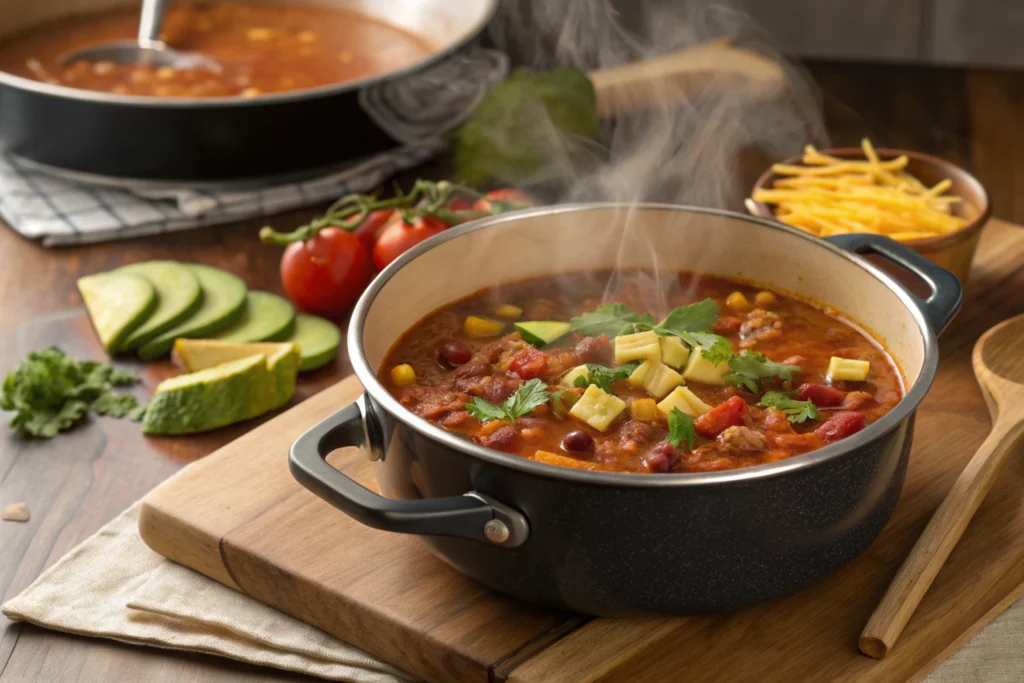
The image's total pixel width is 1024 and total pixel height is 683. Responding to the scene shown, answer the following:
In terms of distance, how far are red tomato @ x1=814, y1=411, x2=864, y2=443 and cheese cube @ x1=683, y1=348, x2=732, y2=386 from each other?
A: 0.95 feet

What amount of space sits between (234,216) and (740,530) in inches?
108

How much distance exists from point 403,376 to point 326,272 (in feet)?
3.37

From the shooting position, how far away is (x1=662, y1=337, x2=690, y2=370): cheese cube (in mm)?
2717

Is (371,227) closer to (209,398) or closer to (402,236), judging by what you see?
(402,236)

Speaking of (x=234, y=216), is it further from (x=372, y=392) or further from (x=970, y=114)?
(x=970, y=114)

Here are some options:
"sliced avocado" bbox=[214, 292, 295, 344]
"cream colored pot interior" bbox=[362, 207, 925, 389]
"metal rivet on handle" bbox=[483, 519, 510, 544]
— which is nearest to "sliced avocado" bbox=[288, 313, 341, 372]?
"sliced avocado" bbox=[214, 292, 295, 344]

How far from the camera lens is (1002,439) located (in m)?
2.68

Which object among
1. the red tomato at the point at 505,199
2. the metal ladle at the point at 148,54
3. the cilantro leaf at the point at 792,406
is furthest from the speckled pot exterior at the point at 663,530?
the metal ladle at the point at 148,54

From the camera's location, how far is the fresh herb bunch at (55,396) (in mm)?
3223

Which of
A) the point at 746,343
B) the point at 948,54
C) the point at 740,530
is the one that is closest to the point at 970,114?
the point at 948,54

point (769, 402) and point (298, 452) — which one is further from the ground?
point (298, 452)

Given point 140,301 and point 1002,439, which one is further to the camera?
point 140,301

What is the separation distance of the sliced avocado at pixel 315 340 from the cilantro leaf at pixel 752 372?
1288 millimetres

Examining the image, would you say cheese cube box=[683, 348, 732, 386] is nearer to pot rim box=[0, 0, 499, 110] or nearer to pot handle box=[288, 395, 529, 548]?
pot handle box=[288, 395, 529, 548]
